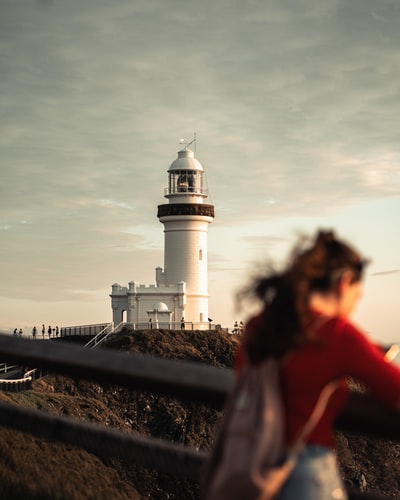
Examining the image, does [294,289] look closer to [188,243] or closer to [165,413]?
[165,413]

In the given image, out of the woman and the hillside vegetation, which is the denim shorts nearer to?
the woman

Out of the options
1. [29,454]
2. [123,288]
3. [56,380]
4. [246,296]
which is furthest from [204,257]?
[246,296]

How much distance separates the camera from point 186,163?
Result: 6091 centimetres

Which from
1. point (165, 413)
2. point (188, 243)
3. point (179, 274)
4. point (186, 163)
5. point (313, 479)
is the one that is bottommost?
point (165, 413)

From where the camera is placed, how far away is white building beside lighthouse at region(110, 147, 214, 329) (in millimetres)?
58500

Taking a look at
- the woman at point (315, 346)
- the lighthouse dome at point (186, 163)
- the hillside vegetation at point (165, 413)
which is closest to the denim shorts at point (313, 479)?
the woman at point (315, 346)

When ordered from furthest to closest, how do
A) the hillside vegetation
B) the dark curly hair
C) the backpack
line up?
1. the hillside vegetation
2. the dark curly hair
3. the backpack

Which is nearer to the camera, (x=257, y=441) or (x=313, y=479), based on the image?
(x=257, y=441)

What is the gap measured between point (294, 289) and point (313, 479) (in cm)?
70

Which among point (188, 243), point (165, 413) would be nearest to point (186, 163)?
point (188, 243)

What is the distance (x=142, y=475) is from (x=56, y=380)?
13.2 metres

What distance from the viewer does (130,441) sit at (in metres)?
4.61

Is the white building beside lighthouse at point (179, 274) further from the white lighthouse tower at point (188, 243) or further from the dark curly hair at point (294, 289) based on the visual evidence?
the dark curly hair at point (294, 289)

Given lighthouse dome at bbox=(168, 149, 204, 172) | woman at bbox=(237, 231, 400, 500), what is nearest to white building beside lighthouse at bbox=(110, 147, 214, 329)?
lighthouse dome at bbox=(168, 149, 204, 172)
